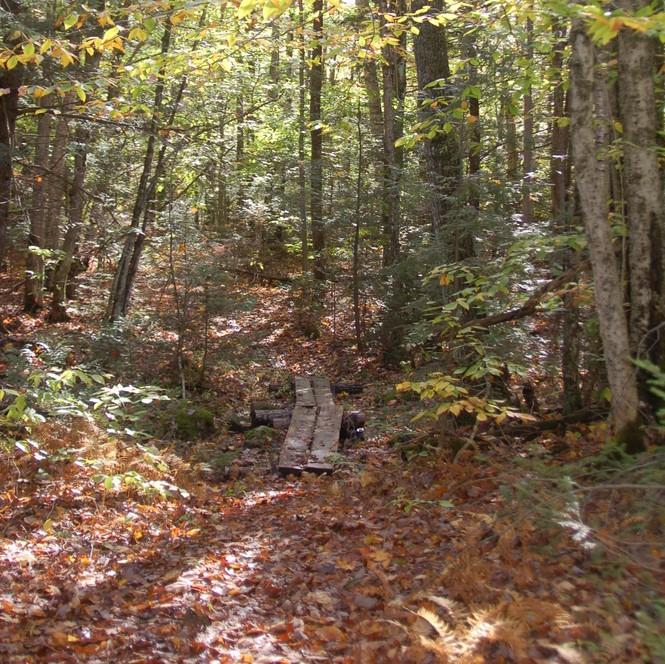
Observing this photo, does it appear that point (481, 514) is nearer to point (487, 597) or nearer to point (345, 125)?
point (487, 597)

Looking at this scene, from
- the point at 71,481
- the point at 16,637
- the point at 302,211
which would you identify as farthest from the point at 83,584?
the point at 302,211

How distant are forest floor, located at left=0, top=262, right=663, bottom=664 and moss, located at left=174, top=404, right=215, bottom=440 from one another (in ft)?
5.03

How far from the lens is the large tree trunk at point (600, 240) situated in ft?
16.6

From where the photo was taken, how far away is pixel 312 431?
32.9ft

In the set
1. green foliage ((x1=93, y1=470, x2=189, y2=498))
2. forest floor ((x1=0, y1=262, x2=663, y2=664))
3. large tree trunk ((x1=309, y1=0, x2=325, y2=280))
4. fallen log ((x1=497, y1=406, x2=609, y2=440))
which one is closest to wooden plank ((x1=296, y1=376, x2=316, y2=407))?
forest floor ((x1=0, y1=262, x2=663, y2=664))

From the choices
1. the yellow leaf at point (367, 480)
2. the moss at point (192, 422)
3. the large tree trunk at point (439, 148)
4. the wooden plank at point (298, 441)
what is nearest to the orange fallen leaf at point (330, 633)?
the yellow leaf at point (367, 480)

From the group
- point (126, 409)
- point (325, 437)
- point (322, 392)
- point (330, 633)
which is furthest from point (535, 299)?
point (126, 409)

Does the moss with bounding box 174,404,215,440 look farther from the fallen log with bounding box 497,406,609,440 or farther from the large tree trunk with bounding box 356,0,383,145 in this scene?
the large tree trunk with bounding box 356,0,383,145

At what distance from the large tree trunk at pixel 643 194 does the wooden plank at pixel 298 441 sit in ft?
15.5

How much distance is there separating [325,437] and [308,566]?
441cm

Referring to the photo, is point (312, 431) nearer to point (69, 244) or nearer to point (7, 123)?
point (7, 123)

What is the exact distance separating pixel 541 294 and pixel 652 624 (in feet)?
12.0

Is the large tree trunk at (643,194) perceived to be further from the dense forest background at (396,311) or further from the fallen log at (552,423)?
the fallen log at (552,423)

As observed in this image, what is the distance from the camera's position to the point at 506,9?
6688 millimetres
